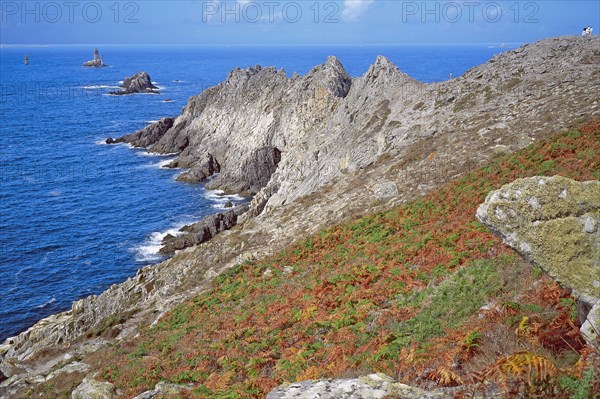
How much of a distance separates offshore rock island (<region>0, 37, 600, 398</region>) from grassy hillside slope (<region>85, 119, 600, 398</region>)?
0.32 feet

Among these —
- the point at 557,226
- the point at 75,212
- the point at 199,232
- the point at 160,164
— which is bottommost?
the point at 75,212

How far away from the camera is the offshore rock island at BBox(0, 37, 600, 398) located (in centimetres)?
1422

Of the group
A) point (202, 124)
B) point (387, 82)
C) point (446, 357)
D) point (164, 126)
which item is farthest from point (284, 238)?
point (164, 126)

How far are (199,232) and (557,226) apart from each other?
2245 inches

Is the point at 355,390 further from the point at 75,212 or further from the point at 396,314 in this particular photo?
the point at 75,212

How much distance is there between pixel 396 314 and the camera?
52.4ft

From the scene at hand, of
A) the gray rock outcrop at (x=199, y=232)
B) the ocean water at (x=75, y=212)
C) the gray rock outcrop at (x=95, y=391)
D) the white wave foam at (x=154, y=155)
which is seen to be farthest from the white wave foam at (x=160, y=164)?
the gray rock outcrop at (x=95, y=391)

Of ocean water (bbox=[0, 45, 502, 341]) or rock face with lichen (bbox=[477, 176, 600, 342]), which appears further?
ocean water (bbox=[0, 45, 502, 341])

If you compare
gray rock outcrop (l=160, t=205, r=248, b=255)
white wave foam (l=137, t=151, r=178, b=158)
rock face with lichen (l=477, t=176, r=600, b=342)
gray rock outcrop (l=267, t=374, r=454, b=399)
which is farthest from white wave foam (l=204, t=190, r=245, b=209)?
rock face with lichen (l=477, t=176, r=600, b=342)

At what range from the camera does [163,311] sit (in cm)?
3019

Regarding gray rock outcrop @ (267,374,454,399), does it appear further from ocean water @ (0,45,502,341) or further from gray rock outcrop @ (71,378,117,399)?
ocean water @ (0,45,502,341)

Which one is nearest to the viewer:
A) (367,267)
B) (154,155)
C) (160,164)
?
(367,267)

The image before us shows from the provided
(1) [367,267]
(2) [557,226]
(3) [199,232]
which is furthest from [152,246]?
(2) [557,226]

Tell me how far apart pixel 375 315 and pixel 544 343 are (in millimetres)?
8094
